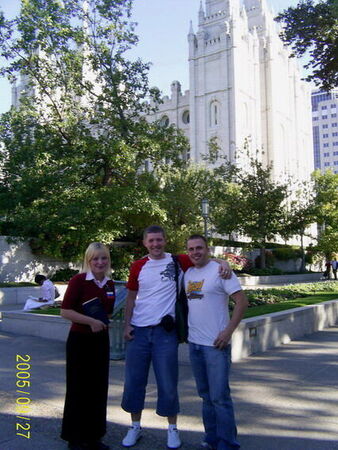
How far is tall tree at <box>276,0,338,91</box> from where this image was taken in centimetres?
1224

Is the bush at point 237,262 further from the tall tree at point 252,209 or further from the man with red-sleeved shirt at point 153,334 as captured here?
the man with red-sleeved shirt at point 153,334

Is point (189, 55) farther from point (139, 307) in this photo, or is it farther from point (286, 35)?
point (139, 307)

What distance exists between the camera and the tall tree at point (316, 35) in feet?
40.2

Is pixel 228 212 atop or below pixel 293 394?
atop

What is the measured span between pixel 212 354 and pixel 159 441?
3.48 ft

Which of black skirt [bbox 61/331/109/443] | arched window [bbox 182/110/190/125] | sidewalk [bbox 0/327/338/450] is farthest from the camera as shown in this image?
arched window [bbox 182/110/190/125]

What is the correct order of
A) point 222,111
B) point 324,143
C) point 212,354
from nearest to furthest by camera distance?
point 212,354 → point 222,111 → point 324,143

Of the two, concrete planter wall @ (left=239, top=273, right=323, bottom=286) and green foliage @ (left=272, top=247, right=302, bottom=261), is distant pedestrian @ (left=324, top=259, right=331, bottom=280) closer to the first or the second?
concrete planter wall @ (left=239, top=273, right=323, bottom=286)

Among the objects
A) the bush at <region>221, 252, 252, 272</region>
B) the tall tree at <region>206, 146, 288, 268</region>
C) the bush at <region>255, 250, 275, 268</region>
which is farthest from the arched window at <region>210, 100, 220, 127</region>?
the bush at <region>221, 252, 252, 272</region>

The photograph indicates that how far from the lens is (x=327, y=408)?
4676 millimetres

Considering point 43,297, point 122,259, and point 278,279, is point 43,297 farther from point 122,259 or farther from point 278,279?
point 278,279

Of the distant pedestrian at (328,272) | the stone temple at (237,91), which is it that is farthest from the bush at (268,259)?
the stone temple at (237,91)

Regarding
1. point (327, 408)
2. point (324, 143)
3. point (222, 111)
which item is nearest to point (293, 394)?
point (327, 408)

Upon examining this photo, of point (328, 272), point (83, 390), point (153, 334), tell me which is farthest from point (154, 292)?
point (328, 272)
